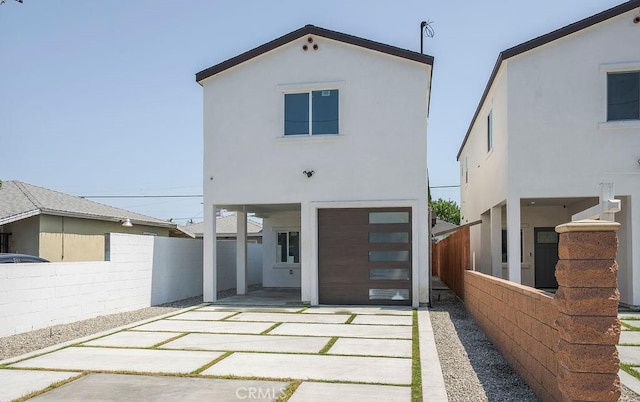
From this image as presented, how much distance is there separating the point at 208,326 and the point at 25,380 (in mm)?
4472

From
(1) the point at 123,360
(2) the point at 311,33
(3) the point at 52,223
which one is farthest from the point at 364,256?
(3) the point at 52,223

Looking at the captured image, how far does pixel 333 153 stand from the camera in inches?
569

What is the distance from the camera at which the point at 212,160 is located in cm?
1526

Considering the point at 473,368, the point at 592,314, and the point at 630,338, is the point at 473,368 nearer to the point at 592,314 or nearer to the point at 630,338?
the point at 592,314

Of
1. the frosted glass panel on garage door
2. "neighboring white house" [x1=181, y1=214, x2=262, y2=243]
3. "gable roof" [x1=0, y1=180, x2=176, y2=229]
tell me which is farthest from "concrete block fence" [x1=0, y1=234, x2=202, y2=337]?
"neighboring white house" [x1=181, y1=214, x2=262, y2=243]

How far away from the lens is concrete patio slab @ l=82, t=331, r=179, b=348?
29.8ft

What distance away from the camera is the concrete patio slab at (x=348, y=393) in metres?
5.96

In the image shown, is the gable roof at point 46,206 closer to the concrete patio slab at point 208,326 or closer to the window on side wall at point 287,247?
the window on side wall at point 287,247

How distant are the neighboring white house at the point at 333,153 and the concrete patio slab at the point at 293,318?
6.42 ft

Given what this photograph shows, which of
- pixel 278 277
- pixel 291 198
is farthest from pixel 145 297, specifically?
pixel 278 277

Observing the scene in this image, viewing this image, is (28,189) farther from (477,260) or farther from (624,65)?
(624,65)

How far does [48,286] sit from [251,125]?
6.55 meters

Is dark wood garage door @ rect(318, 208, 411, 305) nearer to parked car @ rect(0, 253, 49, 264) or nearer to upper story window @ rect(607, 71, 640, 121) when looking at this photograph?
upper story window @ rect(607, 71, 640, 121)

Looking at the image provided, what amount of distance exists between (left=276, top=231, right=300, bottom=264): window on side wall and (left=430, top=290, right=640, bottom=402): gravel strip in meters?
9.20
